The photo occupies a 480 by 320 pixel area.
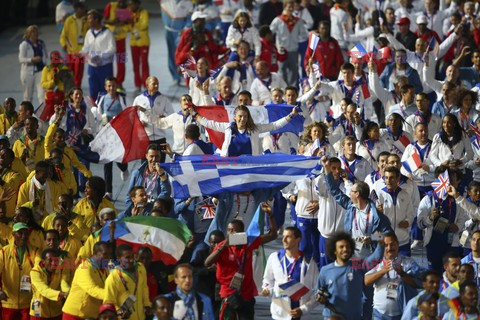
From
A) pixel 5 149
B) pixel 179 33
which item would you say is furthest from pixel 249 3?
pixel 5 149

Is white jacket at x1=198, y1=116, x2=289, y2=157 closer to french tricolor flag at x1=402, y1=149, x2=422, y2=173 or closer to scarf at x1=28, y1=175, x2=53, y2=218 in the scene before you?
french tricolor flag at x1=402, y1=149, x2=422, y2=173

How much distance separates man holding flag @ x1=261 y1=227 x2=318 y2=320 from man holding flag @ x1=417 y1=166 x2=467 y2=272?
2.91 metres

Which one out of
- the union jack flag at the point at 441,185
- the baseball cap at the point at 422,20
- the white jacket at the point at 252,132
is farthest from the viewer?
the baseball cap at the point at 422,20

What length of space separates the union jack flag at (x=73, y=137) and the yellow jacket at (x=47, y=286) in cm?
584

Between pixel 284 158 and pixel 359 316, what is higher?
pixel 284 158

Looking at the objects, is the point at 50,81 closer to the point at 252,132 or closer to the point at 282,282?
the point at 252,132

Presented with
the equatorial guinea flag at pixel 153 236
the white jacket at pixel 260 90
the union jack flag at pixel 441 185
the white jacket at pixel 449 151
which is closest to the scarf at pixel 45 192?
the equatorial guinea flag at pixel 153 236

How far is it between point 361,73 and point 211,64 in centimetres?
444

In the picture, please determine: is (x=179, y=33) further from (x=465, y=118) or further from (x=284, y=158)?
(x=284, y=158)

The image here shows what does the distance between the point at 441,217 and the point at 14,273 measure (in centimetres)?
543

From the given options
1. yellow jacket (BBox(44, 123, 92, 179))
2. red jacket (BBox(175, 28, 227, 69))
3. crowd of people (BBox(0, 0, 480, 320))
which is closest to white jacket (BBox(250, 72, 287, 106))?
crowd of people (BBox(0, 0, 480, 320))

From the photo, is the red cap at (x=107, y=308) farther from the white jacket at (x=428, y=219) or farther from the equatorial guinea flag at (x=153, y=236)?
the white jacket at (x=428, y=219)

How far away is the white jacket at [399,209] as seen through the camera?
16141 mm

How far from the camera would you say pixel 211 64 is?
24453 mm
